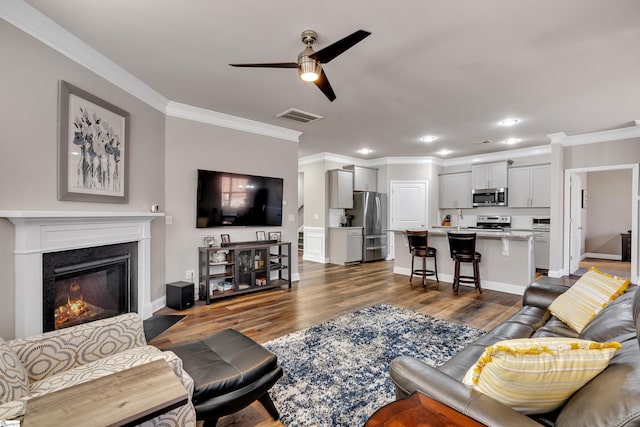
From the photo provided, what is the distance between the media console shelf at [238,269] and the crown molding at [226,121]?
1828 millimetres

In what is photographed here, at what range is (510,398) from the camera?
1.04 meters

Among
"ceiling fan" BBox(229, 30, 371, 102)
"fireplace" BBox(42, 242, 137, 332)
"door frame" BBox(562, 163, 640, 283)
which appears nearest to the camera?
"ceiling fan" BBox(229, 30, 371, 102)

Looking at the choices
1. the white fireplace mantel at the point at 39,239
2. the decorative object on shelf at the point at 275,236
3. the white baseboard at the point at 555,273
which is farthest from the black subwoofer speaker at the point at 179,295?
the white baseboard at the point at 555,273

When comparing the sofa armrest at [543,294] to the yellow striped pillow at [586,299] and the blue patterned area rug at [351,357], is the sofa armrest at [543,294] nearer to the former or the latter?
the yellow striped pillow at [586,299]

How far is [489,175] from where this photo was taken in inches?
278

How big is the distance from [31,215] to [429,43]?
337 cm

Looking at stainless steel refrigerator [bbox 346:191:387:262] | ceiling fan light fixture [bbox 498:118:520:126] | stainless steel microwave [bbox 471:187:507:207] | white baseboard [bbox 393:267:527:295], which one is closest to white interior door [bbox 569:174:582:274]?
stainless steel microwave [bbox 471:187:507:207]

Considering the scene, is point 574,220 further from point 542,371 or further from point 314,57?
point 542,371

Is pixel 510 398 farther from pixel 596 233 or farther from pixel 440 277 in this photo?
pixel 596 233

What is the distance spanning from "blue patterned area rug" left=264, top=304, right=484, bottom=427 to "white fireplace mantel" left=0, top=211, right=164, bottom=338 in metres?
1.83

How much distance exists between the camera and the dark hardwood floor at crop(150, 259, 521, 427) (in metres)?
3.23

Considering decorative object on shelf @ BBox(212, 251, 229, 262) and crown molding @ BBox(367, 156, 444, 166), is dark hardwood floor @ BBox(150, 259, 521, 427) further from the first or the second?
crown molding @ BBox(367, 156, 444, 166)

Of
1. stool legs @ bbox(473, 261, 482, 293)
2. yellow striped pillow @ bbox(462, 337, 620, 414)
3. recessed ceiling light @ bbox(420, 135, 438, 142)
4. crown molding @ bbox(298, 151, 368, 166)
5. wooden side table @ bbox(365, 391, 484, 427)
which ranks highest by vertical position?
recessed ceiling light @ bbox(420, 135, 438, 142)

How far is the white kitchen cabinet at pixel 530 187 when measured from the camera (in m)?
6.34
